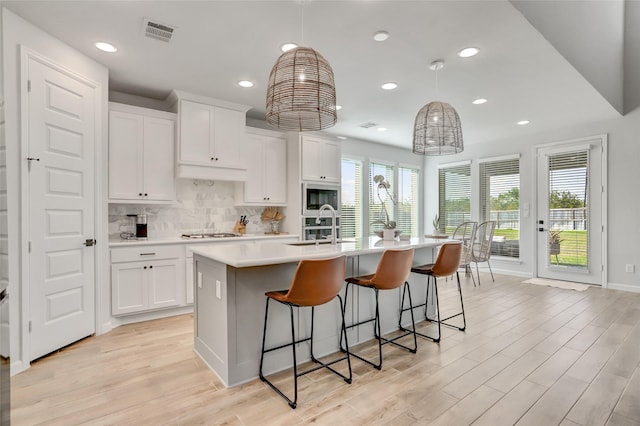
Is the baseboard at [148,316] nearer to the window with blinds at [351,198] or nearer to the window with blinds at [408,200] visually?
the window with blinds at [351,198]

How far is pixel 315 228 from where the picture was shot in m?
4.98

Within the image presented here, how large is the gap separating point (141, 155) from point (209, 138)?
80 centimetres

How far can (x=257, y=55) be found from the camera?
3.10 m

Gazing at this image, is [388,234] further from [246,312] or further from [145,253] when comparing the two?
[145,253]

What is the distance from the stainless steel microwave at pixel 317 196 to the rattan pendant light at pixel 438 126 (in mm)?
1978

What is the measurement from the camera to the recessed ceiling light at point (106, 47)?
2879mm

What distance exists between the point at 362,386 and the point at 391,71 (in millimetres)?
2886

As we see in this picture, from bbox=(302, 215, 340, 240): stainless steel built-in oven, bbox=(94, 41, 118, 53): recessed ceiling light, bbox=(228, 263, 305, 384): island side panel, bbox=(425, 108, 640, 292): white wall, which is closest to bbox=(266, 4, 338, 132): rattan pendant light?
bbox=(228, 263, 305, 384): island side panel

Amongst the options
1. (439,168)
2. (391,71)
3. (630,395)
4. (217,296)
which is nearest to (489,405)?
(630,395)

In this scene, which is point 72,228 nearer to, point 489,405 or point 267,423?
point 267,423

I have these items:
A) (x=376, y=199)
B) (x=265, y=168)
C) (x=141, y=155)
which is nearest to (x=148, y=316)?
(x=141, y=155)

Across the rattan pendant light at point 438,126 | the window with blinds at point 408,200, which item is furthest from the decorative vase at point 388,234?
the window with blinds at point 408,200

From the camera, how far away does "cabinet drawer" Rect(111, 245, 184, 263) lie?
346cm

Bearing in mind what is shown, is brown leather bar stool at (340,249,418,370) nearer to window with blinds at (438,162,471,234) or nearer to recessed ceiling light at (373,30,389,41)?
recessed ceiling light at (373,30,389,41)
